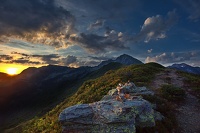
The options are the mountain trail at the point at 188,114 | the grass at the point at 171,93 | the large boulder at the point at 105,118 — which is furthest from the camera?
the grass at the point at 171,93

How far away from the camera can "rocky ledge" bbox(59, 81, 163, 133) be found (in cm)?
→ 1766

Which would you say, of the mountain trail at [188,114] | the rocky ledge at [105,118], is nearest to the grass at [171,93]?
the mountain trail at [188,114]

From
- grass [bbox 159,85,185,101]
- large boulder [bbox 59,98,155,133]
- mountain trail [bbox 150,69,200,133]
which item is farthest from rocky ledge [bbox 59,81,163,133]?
grass [bbox 159,85,185,101]

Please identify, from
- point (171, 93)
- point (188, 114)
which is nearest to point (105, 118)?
point (188, 114)

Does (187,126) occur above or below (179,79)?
below

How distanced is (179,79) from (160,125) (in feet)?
79.4

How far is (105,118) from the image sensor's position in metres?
18.0

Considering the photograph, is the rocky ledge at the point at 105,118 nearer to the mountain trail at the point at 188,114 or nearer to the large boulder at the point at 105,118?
the large boulder at the point at 105,118

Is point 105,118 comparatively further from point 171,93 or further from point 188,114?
point 171,93

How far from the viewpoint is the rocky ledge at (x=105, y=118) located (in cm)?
1766

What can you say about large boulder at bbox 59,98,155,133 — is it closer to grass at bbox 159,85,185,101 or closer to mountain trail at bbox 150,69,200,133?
mountain trail at bbox 150,69,200,133

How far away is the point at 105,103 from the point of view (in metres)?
20.4

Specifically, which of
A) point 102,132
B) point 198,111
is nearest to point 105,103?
point 102,132

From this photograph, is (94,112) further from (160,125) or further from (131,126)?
(160,125)
